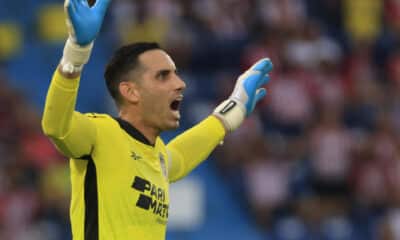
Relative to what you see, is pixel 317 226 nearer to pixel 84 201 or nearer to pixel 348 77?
pixel 348 77

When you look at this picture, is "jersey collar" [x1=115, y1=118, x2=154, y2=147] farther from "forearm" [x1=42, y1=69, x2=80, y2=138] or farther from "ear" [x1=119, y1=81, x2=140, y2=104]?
"forearm" [x1=42, y1=69, x2=80, y2=138]

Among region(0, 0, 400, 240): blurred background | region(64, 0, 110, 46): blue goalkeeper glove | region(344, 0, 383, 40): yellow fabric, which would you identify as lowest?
region(0, 0, 400, 240): blurred background

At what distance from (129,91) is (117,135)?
0.89 ft

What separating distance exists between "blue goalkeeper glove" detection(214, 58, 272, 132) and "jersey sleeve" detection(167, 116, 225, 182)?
0.21 feet

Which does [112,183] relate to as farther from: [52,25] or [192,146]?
[52,25]

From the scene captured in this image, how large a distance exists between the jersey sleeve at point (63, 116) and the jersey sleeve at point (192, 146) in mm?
1104

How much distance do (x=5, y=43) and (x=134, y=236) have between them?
30.8ft

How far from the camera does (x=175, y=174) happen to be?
6.25m

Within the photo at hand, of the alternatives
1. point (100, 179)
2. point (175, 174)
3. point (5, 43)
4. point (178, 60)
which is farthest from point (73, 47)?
point (5, 43)

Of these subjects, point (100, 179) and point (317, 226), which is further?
point (317, 226)

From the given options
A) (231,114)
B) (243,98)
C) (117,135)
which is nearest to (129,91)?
(117,135)

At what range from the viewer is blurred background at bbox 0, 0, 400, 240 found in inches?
474

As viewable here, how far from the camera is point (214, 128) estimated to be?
6664 mm

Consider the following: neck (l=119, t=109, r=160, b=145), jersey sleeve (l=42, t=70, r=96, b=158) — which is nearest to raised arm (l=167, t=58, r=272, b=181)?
neck (l=119, t=109, r=160, b=145)
